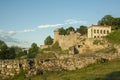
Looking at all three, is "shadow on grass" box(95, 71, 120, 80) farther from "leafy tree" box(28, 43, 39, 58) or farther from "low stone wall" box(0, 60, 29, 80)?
"leafy tree" box(28, 43, 39, 58)

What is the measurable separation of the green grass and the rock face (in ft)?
2.24

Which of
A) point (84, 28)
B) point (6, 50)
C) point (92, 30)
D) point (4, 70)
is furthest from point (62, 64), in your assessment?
point (84, 28)

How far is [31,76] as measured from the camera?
24781 millimetres

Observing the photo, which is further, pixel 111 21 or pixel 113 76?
pixel 111 21

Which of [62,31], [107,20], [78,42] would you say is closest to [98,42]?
[78,42]

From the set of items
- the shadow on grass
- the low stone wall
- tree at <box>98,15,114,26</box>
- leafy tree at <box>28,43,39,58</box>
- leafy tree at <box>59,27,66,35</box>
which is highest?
tree at <box>98,15,114,26</box>

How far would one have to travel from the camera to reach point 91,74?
23578 millimetres

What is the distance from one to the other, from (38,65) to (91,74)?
5.05 metres

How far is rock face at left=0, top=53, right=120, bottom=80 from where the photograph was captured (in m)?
24.5

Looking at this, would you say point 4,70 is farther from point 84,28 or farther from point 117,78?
point 84,28

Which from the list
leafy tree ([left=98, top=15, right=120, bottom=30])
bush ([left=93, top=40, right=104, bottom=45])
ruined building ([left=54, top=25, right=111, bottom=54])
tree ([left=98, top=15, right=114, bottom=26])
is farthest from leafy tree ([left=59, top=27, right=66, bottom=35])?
bush ([left=93, top=40, right=104, bottom=45])

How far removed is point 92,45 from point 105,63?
41.5 metres

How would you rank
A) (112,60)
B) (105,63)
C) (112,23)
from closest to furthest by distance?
(105,63)
(112,60)
(112,23)

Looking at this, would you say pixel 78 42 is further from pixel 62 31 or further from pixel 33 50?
pixel 33 50
